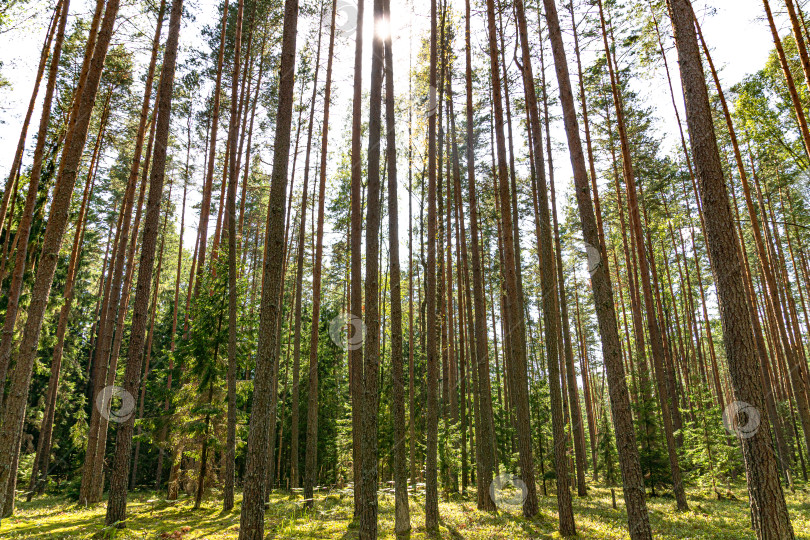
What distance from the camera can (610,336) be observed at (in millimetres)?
6461

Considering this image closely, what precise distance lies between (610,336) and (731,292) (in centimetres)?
164

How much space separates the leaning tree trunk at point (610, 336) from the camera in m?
5.95

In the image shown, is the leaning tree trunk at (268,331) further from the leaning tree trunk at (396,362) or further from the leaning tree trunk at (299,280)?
the leaning tree trunk at (299,280)

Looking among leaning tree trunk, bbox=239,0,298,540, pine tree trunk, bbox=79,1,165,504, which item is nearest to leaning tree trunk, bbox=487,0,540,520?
leaning tree trunk, bbox=239,0,298,540

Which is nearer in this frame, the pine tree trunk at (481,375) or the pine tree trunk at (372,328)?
the pine tree trunk at (372,328)

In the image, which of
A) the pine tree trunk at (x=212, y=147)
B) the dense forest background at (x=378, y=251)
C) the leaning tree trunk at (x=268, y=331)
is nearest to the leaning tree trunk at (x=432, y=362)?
the dense forest background at (x=378, y=251)

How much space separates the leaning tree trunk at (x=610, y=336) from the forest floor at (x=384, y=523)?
300 centimetres

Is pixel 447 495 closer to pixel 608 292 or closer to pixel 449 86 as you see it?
pixel 608 292

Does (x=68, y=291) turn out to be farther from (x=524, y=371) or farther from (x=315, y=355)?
(x=524, y=371)

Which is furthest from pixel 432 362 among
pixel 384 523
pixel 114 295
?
pixel 114 295

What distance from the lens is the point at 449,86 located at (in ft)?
44.5

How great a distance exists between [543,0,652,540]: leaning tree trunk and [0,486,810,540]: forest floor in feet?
9.84

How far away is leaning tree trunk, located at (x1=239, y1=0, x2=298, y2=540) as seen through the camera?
19.7 feet

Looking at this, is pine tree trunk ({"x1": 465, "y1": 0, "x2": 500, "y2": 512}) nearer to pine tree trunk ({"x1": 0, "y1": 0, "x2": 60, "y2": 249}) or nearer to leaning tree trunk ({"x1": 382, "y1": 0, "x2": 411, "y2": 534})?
leaning tree trunk ({"x1": 382, "y1": 0, "x2": 411, "y2": 534})
